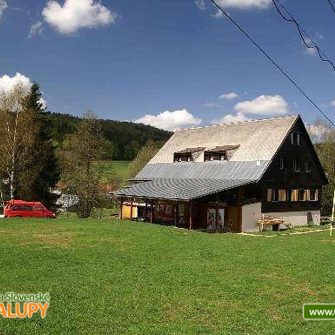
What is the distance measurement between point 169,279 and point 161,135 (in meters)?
147

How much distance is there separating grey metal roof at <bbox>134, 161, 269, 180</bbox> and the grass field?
1504cm

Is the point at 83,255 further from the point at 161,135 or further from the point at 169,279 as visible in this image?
the point at 161,135

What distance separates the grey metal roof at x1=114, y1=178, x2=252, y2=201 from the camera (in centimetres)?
3906

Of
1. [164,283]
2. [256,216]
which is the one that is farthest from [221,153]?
[164,283]

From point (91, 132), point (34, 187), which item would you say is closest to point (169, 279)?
point (34, 187)

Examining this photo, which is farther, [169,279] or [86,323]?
[169,279]

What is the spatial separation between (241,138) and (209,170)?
5360mm

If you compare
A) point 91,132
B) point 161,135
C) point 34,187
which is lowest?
point 34,187

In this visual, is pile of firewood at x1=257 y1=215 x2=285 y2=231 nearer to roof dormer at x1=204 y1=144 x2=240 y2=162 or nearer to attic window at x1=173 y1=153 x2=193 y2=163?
roof dormer at x1=204 y1=144 x2=240 y2=162

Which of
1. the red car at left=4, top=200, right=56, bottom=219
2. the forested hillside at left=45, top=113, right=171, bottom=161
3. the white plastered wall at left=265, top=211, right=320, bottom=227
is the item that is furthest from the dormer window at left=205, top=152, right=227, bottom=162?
the forested hillside at left=45, top=113, right=171, bottom=161

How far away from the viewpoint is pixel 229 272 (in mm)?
19328

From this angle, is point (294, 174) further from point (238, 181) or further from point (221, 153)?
point (238, 181)

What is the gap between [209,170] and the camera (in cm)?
4800

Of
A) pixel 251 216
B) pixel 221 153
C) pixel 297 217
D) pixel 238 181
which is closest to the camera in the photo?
pixel 238 181
